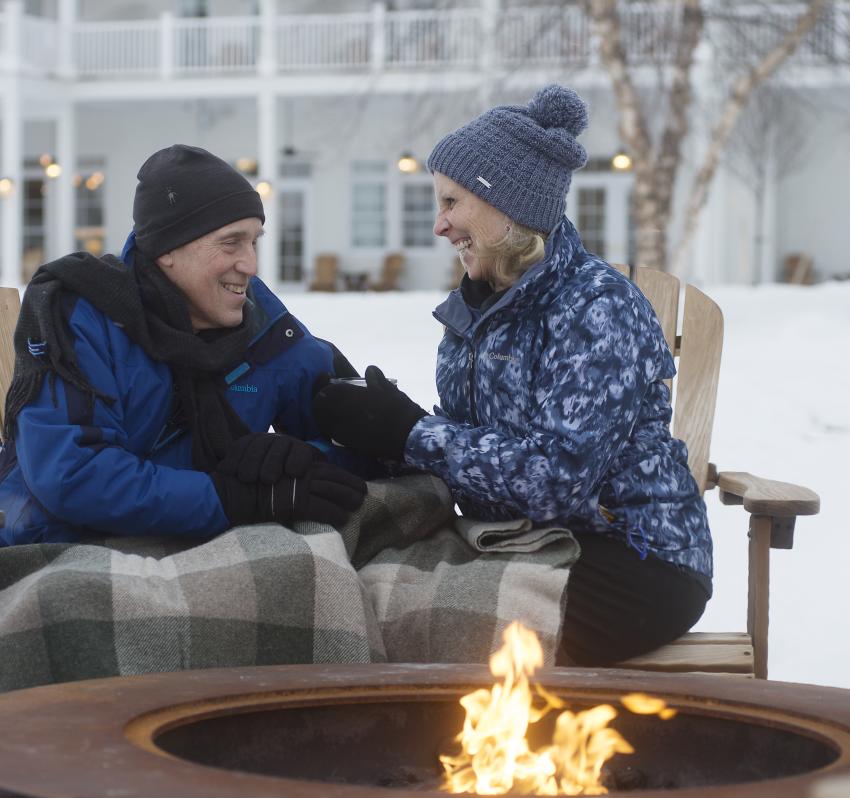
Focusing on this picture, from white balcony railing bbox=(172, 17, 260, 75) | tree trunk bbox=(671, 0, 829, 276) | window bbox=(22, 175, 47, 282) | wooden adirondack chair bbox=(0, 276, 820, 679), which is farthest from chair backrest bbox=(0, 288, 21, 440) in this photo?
window bbox=(22, 175, 47, 282)

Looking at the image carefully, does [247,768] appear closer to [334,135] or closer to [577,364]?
[577,364]

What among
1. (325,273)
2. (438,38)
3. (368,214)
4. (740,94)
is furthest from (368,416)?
(368,214)

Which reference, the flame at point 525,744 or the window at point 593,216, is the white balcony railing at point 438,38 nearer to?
the window at point 593,216

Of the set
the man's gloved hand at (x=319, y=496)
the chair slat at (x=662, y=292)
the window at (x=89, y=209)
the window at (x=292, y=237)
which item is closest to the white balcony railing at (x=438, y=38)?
the window at (x=292, y=237)

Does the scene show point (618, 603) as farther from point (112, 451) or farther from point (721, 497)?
point (112, 451)

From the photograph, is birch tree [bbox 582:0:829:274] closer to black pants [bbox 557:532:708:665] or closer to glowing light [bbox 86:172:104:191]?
black pants [bbox 557:532:708:665]

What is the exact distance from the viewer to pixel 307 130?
2569 centimetres

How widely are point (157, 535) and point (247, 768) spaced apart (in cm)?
101

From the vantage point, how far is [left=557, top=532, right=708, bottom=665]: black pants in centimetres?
295

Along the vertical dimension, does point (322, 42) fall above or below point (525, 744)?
above

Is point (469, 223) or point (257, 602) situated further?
point (469, 223)

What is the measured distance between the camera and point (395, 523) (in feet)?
10.1

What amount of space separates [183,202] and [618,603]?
3.96 feet


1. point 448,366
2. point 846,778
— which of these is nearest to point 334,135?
point 448,366
